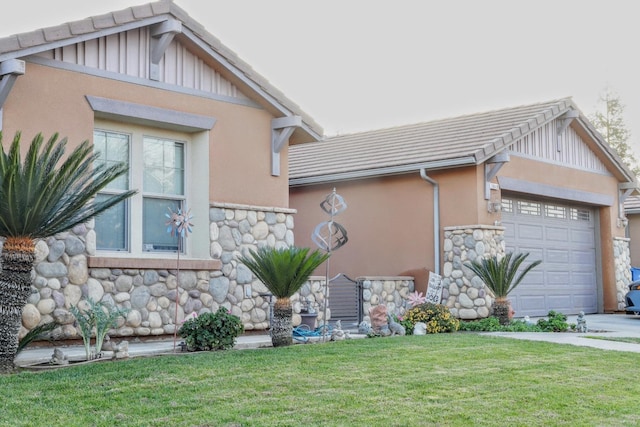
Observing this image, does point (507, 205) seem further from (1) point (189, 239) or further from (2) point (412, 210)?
(1) point (189, 239)

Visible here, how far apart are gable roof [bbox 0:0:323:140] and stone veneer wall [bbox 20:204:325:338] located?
177 centimetres

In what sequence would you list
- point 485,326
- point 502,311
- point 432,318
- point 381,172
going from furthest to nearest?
point 381,172, point 502,311, point 485,326, point 432,318

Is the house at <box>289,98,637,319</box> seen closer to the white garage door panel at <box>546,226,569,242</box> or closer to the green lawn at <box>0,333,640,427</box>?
the white garage door panel at <box>546,226,569,242</box>

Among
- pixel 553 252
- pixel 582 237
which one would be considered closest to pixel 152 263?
pixel 553 252

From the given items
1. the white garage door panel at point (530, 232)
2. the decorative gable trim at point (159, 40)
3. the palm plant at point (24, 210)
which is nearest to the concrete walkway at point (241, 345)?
the palm plant at point (24, 210)

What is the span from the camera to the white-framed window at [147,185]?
11.6m

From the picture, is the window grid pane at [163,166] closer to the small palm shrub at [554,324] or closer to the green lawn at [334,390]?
the green lawn at [334,390]

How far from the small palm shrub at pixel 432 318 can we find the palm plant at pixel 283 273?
3398mm

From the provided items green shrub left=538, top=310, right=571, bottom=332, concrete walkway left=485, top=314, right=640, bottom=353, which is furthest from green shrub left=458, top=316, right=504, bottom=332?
concrete walkway left=485, top=314, right=640, bottom=353

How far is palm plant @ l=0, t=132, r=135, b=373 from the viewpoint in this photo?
781 centimetres

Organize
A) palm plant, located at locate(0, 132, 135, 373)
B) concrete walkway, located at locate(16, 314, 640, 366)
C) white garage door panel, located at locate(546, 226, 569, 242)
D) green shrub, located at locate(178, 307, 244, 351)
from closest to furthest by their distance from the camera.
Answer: palm plant, located at locate(0, 132, 135, 373) < concrete walkway, located at locate(16, 314, 640, 366) < green shrub, located at locate(178, 307, 244, 351) < white garage door panel, located at locate(546, 226, 569, 242)

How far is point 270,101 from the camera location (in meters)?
13.0

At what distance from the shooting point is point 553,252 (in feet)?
61.9

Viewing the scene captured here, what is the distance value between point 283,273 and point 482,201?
724 cm
